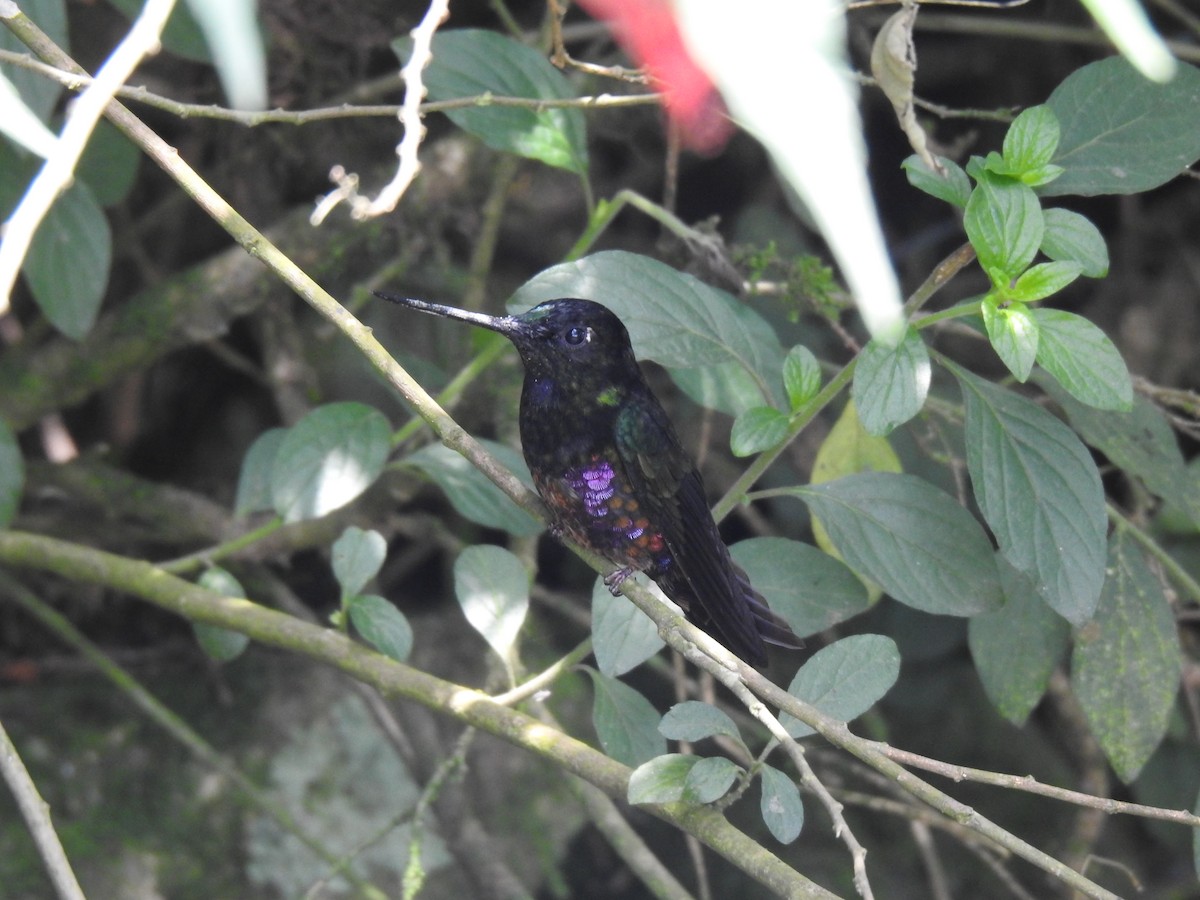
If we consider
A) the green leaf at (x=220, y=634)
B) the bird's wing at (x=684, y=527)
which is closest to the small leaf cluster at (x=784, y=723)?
the bird's wing at (x=684, y=527)

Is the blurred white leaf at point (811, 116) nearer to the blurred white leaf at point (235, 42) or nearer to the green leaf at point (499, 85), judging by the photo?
the blurred white leaf at point (235, 42)

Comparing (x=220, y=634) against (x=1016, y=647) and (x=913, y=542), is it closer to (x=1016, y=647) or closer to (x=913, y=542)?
(x=913, y=542)

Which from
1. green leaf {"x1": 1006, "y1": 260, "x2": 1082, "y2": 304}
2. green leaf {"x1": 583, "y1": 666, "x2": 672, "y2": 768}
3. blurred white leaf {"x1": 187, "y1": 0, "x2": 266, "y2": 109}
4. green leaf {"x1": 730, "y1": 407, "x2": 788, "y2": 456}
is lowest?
green leaf {"x1": 583, "y1": 666, "x2": 672, "y2": 768}

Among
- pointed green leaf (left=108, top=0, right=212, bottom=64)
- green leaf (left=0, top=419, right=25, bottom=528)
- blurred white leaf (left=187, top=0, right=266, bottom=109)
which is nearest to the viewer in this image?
blurred white leaf (left=187, top=0, right=266, bottom=109)

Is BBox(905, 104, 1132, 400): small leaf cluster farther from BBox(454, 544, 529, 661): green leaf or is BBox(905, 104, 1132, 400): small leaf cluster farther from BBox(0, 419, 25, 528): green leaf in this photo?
BBox(0, 419, 25, 528): green leaf

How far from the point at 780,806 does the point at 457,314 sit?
30.9 inches

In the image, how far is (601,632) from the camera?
1.65 metres

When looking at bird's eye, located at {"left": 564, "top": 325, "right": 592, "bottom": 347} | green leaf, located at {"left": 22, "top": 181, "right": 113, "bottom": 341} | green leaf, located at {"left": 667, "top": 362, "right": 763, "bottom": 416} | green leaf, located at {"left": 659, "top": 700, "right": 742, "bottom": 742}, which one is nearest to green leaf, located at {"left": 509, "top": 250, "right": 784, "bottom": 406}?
green leaf, located at {"left": 667, "top": 362, "right": 763, "bottom": 416}

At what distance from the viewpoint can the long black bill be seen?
167cm

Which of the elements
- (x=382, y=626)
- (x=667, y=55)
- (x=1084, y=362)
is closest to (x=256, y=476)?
(x=382, y=626)

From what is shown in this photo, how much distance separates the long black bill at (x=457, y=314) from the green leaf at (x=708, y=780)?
0.70 metres

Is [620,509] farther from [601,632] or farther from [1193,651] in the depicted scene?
[1193,651]

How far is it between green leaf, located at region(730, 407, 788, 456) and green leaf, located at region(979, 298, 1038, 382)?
28 cm

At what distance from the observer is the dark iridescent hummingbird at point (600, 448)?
6.36ft
